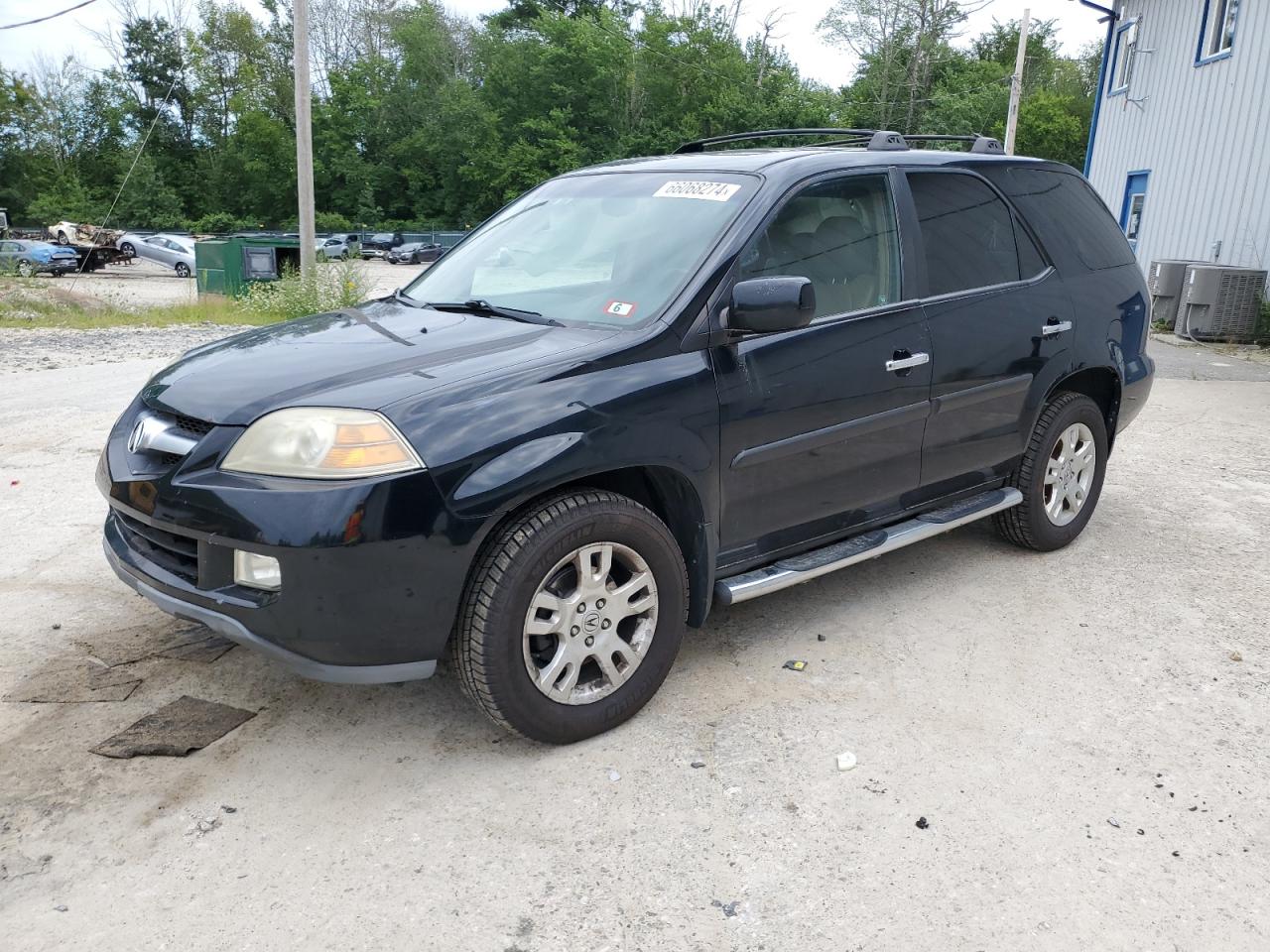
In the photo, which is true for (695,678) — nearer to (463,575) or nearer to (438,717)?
(438,717)

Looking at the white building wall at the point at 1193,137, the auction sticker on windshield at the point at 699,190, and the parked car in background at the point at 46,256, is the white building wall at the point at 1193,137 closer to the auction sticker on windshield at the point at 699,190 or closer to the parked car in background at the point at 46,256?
the auction sticker on windshield at the point at 699,190

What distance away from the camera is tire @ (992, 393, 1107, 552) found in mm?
4703

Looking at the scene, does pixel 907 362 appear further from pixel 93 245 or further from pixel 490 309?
pixel 93 245

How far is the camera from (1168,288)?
14.9m

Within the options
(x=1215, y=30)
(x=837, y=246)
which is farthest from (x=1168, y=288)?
(x=837, y=246)

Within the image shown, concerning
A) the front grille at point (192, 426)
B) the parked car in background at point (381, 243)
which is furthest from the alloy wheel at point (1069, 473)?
the parked car in background at point (381, 243)

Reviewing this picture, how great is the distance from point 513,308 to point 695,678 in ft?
4.86

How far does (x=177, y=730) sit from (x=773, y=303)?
2.33 m

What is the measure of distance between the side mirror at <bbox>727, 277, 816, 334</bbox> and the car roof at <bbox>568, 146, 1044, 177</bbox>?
70 cm

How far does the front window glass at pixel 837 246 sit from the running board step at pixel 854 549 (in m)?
0.89

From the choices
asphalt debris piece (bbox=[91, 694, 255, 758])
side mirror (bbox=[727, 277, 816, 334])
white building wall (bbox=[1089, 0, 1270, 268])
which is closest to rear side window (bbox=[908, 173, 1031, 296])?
side mirror (bbox=[727, 277, 816, 334])

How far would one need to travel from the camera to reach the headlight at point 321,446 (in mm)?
2752

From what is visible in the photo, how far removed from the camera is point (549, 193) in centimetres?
439

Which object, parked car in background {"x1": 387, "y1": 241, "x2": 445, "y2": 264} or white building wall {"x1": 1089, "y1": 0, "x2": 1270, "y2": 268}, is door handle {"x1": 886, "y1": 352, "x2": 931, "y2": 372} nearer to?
white building wall {"x1": 1089, "y1": 0, "x2": 1270, "y2": 268}
